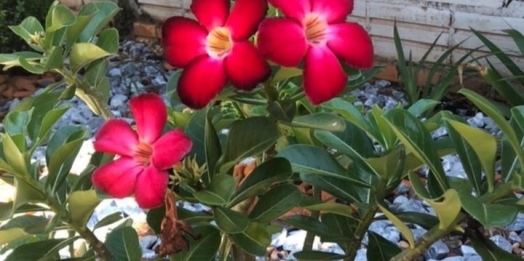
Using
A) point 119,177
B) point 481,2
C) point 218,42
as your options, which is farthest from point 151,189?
point 481,2

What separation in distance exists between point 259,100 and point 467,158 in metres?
0.25

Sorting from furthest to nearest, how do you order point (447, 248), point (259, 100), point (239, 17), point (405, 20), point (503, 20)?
point (405, 20) < point (503, 20) < point (447, 248) < point (259, 100) < point (239, 17)

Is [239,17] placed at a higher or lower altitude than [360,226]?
higher

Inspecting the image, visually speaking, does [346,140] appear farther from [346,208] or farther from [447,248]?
[447,248]

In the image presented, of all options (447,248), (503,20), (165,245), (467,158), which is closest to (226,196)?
(165,245)

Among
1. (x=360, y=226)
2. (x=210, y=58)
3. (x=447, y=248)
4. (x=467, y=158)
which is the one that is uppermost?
(x=210, y=58)

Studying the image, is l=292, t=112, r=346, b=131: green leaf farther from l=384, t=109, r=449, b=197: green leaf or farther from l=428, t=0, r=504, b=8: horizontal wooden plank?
l=428, t=0, r=504, b=8: horizontal wooden plank

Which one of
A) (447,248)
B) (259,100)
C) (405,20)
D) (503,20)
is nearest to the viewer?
(259,100)

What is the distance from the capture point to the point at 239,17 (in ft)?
1.97

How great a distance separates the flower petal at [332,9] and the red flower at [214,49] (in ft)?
0.18

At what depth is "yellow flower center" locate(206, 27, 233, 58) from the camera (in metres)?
0.61

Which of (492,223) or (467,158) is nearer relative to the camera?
(492,223)

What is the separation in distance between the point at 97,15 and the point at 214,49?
0.39 meters

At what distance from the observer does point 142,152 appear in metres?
0.65
